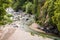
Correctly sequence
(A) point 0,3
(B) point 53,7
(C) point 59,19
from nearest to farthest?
(A) point 0,3
(C) point 59,19
(B) point 53,7

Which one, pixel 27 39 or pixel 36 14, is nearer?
pixel 27 39

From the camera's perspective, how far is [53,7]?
49375 millimetres

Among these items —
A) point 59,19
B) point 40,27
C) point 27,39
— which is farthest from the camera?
Result: point 40,27

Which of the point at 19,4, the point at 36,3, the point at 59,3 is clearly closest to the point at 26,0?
the point at 19,4

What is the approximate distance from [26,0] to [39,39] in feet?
177

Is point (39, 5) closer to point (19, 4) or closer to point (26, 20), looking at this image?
point (26, 20)

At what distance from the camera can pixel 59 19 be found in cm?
4253

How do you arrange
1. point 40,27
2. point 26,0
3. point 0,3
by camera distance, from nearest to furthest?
point 0,3 → point 40,27 → point 26,0

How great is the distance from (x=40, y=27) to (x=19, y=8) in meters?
40.7

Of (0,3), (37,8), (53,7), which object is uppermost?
(0,3)

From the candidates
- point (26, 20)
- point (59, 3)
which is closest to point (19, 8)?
point (26, 20)

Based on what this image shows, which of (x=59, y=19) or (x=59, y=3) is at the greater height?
(x=59, y=3)

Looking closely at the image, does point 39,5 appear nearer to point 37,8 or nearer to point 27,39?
point 37,8

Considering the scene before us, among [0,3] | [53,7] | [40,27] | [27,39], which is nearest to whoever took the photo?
[0,3]
